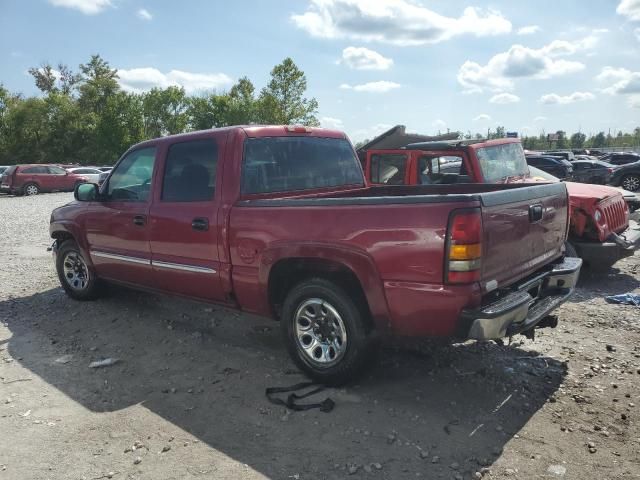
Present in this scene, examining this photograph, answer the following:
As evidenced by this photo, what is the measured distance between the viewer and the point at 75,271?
635 centimetres

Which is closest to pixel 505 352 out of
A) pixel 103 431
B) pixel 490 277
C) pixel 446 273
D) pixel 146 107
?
pixel 490 277

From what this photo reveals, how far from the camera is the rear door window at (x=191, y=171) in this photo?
445cm

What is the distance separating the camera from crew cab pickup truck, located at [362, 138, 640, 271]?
20.8 feet

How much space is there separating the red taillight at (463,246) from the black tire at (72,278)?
4.44m

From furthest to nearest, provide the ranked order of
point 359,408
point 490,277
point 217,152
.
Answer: point 217,152, point 359,408, point 490,277

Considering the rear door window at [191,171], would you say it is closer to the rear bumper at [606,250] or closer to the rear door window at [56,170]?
the rear bumper at [606,250]

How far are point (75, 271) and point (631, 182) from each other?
64.9 ft

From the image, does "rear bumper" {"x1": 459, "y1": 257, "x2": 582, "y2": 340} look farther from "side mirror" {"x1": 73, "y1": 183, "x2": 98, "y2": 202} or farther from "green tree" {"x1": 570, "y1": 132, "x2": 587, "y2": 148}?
"green tree" {"x1": 570, "y1": 132, "x2": 587, "y2": 148}

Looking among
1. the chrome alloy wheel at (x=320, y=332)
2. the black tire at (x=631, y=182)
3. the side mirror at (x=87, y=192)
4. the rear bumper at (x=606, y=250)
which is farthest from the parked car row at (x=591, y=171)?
the chrome alloy wheel at (x=320, y=332)

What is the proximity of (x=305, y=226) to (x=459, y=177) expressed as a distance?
4.08 m

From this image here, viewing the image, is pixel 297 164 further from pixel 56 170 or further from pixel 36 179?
pixel 56 170

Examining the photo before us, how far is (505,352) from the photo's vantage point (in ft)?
14.9

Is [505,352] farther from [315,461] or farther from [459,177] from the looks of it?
[459,177]

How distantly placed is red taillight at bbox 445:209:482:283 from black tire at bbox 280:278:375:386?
0.78m
